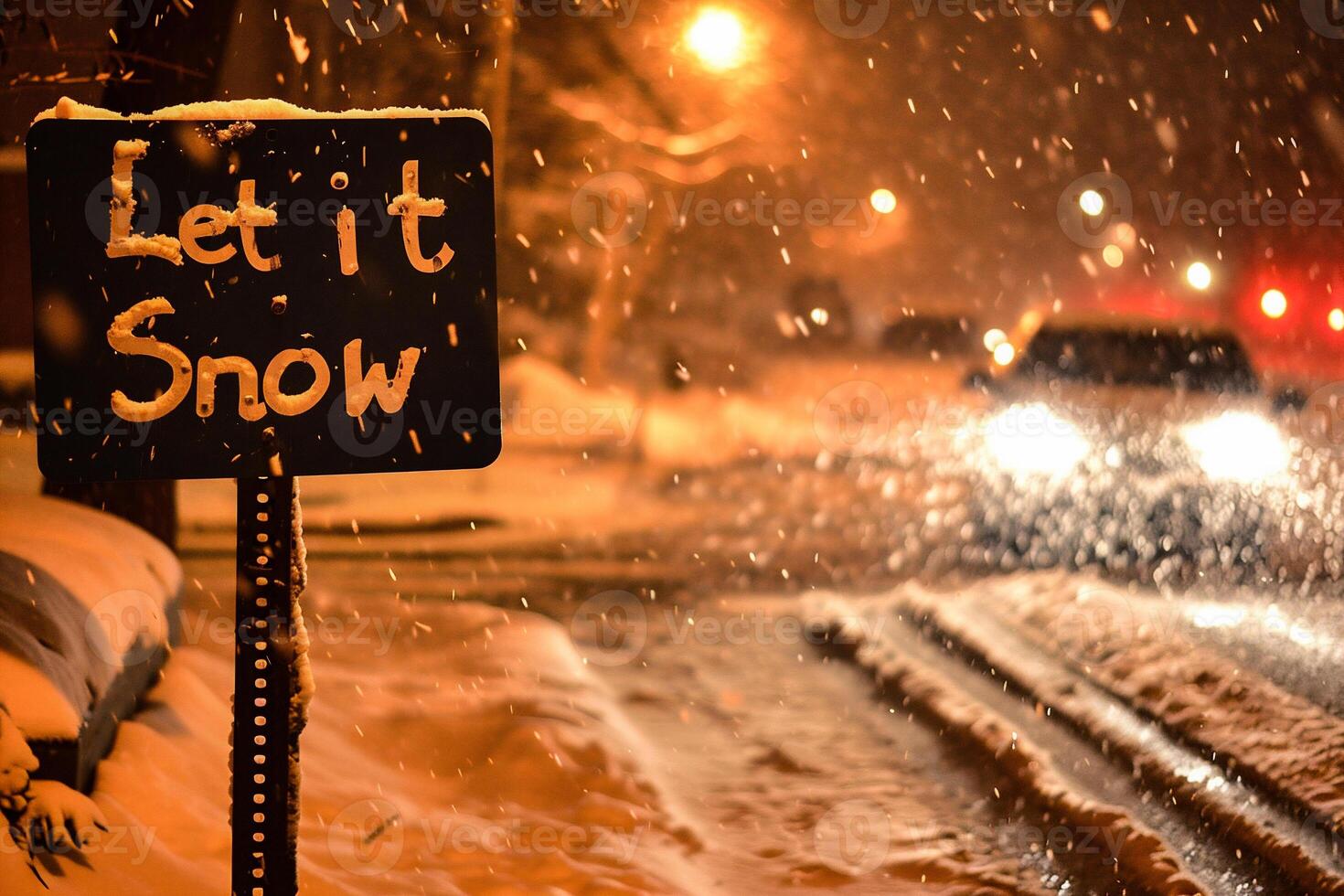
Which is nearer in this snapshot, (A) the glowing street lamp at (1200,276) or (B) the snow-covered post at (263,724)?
(B) the snow-covered post at (263,724)

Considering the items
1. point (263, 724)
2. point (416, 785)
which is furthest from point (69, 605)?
point (263, 724)

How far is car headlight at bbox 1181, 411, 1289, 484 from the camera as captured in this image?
376 inches

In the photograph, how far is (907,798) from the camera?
5156mm

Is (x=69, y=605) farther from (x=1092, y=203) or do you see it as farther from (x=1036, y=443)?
(x=1092, y=203)

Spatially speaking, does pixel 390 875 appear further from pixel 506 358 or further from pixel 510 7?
pixel 506 358

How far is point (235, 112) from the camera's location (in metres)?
2.15

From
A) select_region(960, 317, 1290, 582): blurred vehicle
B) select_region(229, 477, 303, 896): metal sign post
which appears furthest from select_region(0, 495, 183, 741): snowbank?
select_region(960, 317, 1290, 582): blurred vehicle

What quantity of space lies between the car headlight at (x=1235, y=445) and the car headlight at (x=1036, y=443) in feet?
3.11

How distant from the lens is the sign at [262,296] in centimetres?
208

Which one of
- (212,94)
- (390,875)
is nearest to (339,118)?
(390,875)

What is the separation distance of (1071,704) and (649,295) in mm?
24676

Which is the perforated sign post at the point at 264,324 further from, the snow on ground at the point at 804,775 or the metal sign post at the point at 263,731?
the snow on ground at the point at 804,775

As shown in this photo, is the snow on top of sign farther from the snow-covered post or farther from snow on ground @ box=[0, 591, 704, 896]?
snow on ground @ box=[0, 591, 704, 896]

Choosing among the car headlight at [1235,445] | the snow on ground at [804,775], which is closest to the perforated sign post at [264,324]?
the snow on ground at [804,775]
